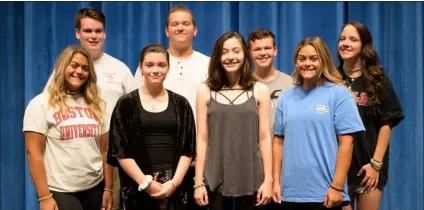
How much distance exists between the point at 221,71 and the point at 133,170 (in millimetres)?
639

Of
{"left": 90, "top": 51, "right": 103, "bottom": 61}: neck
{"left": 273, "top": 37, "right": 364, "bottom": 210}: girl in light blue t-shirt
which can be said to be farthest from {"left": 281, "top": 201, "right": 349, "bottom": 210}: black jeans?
{"left": 90, "top": 51, "right": 103, "bottom": 61}: neck

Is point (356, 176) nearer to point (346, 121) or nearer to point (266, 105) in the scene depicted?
point (346, 121)

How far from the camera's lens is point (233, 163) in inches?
102

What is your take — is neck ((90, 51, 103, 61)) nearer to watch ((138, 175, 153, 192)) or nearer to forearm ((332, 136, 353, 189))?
watch ((138, 175, 153, 192))

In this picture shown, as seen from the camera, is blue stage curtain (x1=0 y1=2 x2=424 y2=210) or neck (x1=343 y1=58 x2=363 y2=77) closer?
neck (x1=343 y1=58 x2=363 y2=77)

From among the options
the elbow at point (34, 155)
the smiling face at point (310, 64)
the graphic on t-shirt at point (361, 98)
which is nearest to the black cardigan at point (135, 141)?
the elbow at point (34, 155)

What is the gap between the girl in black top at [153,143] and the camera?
2598mm

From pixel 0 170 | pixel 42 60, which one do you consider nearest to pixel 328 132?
pixel 42 60

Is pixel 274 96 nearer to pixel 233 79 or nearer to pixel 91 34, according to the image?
pixel 233 79

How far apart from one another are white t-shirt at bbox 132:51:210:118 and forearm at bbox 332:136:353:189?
34.9 inches

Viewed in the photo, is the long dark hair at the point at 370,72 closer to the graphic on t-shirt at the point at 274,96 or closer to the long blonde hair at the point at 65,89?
the graphic on t-shirt at the point at 274,96

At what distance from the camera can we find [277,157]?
2.63 m

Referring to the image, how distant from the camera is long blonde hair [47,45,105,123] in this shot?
8.54 ft

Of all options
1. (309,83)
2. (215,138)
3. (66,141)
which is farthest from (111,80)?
(309,83)
